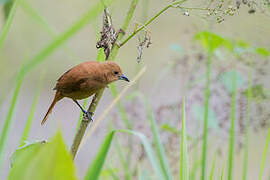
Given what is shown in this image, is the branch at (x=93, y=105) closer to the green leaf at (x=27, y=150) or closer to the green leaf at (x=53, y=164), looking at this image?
the green leaf at (x=27, y=150)

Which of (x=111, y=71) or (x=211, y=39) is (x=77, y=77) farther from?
(x=211, y=39)

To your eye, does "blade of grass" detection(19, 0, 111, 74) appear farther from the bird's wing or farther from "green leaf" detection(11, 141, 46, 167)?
the bird's wing

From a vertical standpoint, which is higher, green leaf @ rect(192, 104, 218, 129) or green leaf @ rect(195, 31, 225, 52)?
green leaf @ rect(195, 31, 225, 52)

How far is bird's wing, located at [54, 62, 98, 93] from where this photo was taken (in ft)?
3.54

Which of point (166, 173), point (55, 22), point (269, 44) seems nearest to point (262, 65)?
point (269, 44)

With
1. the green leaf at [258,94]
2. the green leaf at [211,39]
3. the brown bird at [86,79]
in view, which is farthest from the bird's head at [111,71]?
the green leaf at [258,94]

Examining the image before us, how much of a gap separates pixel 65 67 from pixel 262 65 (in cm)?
233

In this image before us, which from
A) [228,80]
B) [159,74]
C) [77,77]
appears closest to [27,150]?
[77,77]

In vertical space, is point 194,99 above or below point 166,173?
above

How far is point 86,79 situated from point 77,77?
23 mm

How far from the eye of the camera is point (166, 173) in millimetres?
862

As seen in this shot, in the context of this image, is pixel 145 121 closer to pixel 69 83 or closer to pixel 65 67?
pixel 69 83

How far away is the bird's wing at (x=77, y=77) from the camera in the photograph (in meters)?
1.08

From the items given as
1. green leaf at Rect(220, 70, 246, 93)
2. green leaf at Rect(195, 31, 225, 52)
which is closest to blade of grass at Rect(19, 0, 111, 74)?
green leaf at Rect(195, 31, 225, 52)
